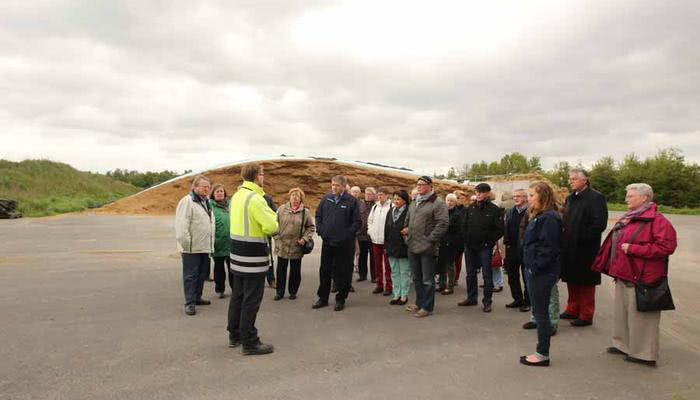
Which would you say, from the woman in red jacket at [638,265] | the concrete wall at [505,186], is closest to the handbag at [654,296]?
the woman in red jacket at [638,265]

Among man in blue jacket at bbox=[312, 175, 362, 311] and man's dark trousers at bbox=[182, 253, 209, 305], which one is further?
man in blue jacket at bbox=[312, 175, 362, 311]

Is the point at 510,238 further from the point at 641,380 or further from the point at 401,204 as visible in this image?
the point at 641,380

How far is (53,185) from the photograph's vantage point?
3938 centimetres

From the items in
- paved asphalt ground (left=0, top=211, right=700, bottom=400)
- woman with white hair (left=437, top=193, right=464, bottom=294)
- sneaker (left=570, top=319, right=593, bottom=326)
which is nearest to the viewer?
paved asphalt ground (left=0, top=211, right=700, bottom=400)

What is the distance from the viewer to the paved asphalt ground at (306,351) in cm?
341

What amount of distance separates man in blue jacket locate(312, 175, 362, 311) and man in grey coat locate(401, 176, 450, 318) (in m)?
0.83

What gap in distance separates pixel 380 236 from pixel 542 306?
10.9 feet

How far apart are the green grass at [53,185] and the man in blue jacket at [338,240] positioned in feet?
87.7

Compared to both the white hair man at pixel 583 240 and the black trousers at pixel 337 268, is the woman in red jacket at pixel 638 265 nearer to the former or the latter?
the white hair man at pixel 583 240

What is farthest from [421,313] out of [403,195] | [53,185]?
[53,185]

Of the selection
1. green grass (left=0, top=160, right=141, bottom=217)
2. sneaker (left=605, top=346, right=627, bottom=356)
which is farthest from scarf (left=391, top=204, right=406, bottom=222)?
green grass (left=0, top=160, right=141, bottom=217)

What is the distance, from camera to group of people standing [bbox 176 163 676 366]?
404cm

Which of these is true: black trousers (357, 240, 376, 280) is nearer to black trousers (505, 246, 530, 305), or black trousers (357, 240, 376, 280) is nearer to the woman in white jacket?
the woman in white jacket

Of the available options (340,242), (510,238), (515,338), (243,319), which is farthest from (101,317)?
(510,238)
